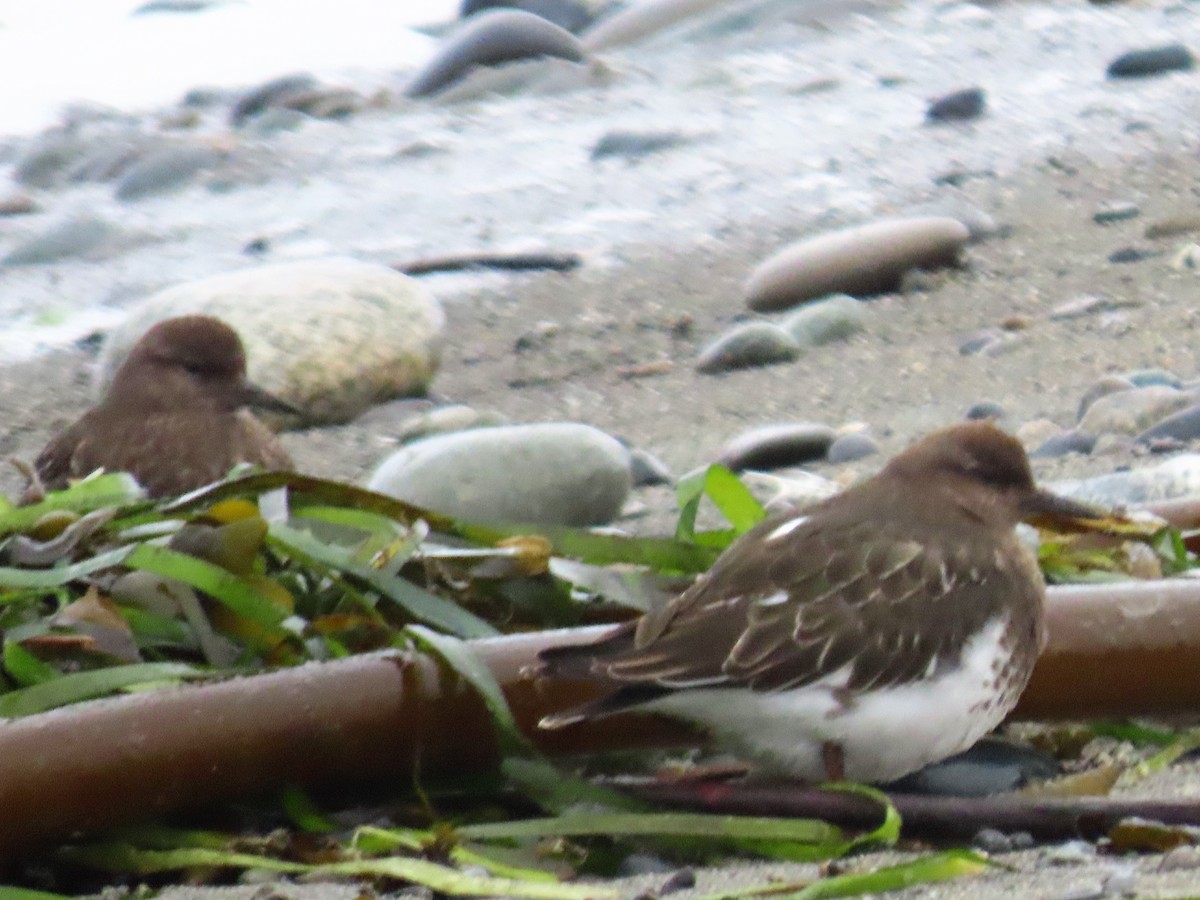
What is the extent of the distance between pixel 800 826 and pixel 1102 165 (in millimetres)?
4805

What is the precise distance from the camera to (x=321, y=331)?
545 cm

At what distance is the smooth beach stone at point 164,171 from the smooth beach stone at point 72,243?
52 cm

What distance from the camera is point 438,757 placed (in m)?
2.37

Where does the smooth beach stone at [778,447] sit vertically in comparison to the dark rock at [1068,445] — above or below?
below

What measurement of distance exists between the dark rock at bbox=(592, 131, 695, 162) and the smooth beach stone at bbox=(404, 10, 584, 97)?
117cm

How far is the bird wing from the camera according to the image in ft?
7.72

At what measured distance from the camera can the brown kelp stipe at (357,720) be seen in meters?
2.17

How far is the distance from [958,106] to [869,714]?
5.46 m

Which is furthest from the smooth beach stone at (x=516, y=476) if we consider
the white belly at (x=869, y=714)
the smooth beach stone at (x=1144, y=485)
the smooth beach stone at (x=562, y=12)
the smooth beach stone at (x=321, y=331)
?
Answer: the smooth beach stone at (x=562, y=12)

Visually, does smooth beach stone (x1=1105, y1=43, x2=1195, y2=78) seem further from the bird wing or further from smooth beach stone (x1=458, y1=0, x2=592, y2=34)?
the bird wing

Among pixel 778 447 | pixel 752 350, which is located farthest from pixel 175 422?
pixel 752 350

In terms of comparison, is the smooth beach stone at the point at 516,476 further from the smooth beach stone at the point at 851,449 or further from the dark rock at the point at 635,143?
the dark rock at the point at 635,143

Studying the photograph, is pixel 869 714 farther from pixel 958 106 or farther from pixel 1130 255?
pixel 958 106

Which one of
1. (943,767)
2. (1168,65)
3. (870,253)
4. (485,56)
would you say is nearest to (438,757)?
(943,767)
